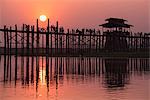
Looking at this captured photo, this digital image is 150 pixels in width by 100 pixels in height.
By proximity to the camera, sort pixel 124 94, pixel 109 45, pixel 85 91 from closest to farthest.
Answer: pixel 124 94 → pixel 85 91 → pixel 109 45

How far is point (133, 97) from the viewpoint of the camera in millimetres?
16266

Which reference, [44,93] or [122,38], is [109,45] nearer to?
[122,38]

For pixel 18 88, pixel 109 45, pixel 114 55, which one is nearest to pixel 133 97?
pixel 18 88

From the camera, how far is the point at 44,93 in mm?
17391

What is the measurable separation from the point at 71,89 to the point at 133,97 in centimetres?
364

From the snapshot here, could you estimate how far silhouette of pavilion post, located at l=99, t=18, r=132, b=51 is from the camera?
67500 millimetres

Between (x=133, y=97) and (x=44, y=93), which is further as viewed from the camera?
(x=44, y=93)

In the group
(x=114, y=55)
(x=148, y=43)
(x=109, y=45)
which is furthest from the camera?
(x=148, y=43)

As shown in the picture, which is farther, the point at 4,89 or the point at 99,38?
the point at 99,38

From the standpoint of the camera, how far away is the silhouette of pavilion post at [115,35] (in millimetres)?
67500

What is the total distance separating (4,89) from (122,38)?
5363 cm

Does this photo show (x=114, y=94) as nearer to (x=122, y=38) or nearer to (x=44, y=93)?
(x=44, y=93)

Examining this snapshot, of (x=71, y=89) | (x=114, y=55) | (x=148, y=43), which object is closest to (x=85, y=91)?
(x=71, y=89)

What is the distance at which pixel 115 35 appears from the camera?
221 feet
